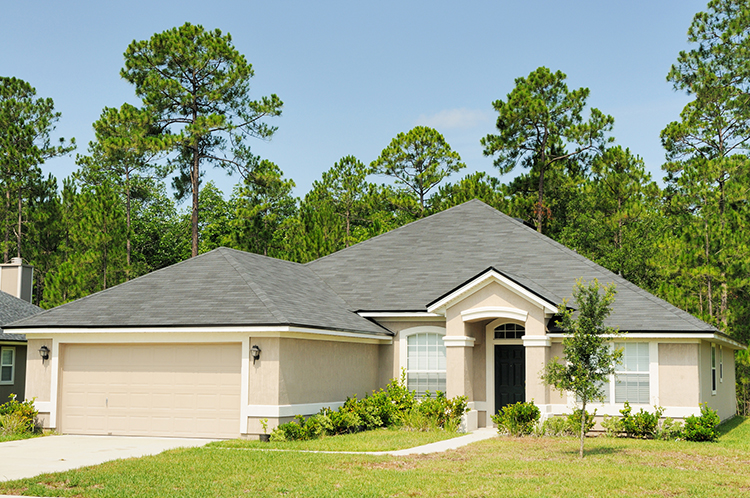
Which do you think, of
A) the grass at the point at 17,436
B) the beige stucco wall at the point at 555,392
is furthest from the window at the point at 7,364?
the beige stucco wall at the point at 555,392

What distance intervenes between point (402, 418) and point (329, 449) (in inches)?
176

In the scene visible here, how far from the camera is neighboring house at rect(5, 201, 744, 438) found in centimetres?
1788

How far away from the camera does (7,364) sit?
2447 centimetres

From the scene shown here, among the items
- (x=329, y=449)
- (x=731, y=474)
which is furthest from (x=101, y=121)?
(x=731, y=474)

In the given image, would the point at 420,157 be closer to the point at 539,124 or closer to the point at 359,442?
the point at 539,124

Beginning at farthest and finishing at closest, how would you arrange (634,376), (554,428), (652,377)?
(634,376), (652,377), (554,428)

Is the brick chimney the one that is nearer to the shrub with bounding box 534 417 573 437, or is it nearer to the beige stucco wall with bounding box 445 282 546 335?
the beige stucco wall with bounding box 445 282 546 335

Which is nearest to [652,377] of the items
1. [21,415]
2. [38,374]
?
[38,374]

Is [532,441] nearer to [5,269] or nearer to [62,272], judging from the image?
[5,269]

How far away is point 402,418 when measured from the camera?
1973 cm

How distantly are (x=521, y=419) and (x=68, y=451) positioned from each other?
1030 centimetres

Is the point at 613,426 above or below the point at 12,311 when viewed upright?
below

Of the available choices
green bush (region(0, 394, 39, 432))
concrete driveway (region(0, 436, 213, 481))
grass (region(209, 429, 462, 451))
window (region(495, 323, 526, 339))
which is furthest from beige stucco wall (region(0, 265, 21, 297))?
window (region(495, 323, 526, 339))

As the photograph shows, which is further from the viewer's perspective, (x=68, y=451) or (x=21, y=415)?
(x=21, y=415)
